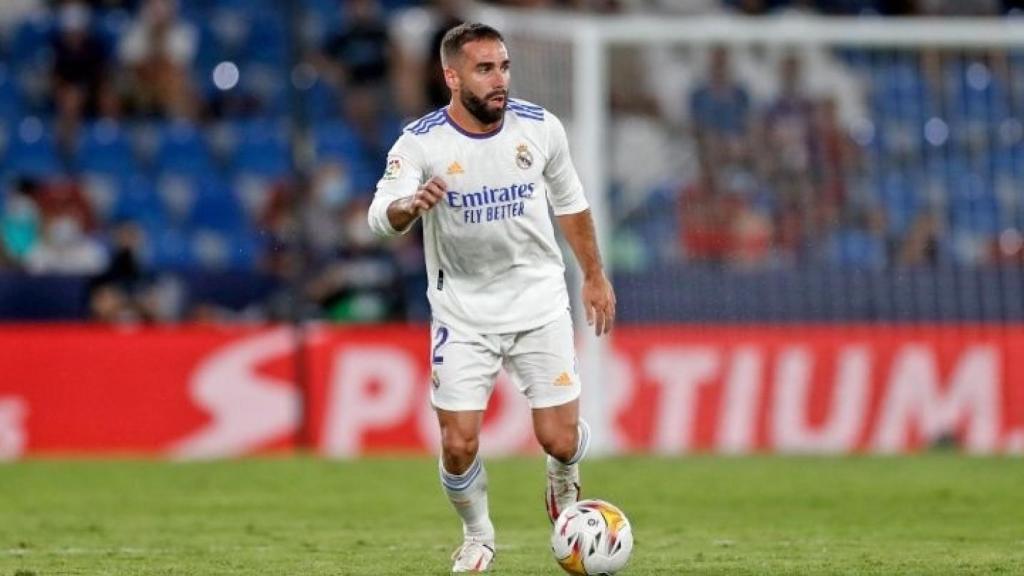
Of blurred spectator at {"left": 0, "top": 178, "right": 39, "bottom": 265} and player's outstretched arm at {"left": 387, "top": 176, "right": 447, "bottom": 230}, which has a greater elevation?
player's outstretched arm at {"left": 387, "top": 176, "right": 447, "bottom": 230}

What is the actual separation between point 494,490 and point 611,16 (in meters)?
7.85

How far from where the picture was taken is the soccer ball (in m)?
8.52

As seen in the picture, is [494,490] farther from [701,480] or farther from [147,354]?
[147,354]

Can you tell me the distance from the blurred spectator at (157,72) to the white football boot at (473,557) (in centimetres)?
1302

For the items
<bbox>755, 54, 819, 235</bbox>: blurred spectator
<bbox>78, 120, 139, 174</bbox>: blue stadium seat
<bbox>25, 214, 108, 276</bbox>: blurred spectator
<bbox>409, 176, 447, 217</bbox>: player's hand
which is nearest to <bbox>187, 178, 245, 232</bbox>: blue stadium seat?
<bbox>78, 120, 139, 174</bbox>: blue stadium seat

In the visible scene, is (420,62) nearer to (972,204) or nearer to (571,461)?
(972,204)

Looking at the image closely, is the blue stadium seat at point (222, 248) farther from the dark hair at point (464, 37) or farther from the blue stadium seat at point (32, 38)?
the dark hair at point (464, 37)

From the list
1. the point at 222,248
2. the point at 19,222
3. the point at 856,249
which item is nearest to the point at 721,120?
A: the point at 856,249

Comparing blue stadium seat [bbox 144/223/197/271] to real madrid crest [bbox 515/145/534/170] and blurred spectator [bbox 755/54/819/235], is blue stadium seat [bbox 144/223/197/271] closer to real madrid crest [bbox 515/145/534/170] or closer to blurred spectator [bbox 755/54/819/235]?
blurred spectator [bbox 755/54/819/235]

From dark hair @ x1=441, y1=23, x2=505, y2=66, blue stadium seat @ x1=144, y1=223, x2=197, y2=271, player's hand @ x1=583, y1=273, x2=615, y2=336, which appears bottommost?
blue stadium seat @ x1=144, y1=223, x2=197, y2=271

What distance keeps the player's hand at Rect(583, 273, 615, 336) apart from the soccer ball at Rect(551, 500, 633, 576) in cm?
103

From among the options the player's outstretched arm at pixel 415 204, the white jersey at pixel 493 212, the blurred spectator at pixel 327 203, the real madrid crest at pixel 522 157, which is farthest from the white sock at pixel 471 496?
the blurred spectator at pixel 327 203

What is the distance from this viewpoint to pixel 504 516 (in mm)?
12656

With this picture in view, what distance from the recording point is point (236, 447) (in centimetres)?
1800
